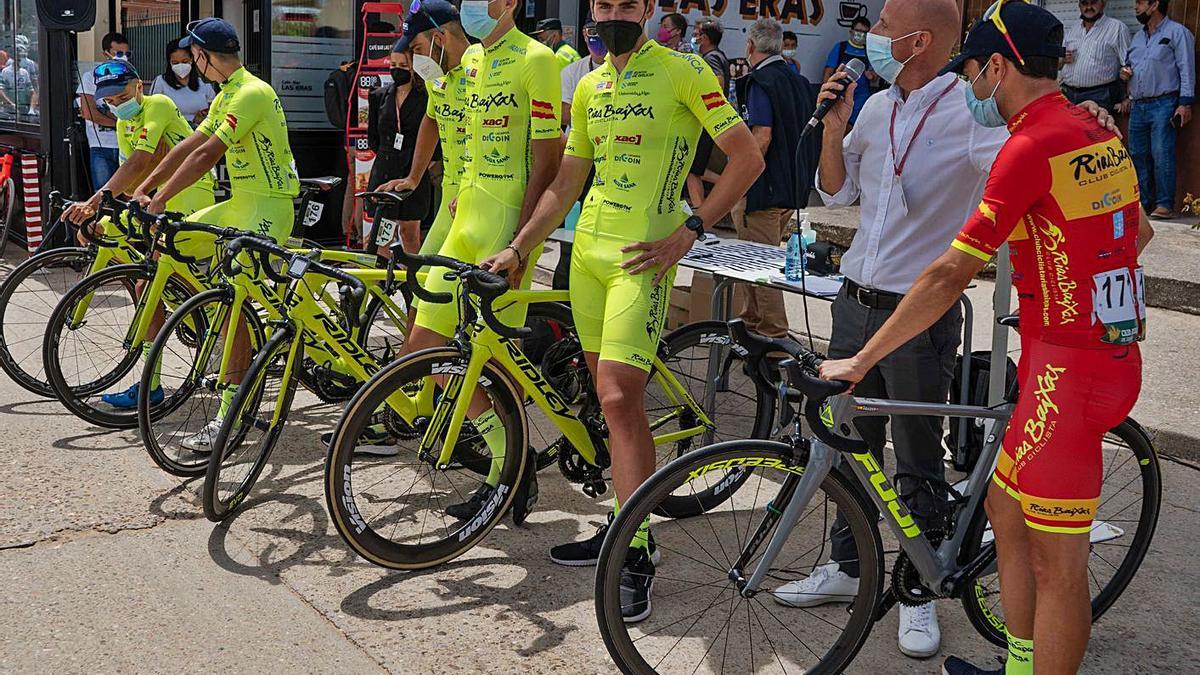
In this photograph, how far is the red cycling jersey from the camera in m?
2.82

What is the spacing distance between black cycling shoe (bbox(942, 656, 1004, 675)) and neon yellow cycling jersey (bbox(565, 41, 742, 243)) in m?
1.67

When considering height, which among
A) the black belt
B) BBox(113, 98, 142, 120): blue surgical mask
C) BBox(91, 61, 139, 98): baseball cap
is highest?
BBox(91, 61, 139, 98): baseball cap

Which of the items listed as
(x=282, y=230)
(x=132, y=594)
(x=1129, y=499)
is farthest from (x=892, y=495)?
(x=282, y=230)

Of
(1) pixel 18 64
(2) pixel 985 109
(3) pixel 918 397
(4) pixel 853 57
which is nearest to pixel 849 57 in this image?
(4) pixel 853 57

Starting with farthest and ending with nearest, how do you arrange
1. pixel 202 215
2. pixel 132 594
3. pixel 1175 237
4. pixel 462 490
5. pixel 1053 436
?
pixel 1175 237, pixel 202 215, pixel 462 490, pixel 132 594, pixel 1053 436

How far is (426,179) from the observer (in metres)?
7.36

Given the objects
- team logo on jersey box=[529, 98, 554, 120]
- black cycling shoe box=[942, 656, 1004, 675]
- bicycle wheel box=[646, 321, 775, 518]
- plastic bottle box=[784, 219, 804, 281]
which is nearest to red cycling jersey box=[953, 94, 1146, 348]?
black cycling shoe box=[942, 656, 1004, 675]

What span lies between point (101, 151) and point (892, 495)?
891 centimetres

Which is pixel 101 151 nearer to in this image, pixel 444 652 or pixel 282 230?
pixel 282 230

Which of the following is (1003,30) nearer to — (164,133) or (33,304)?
(164,133)

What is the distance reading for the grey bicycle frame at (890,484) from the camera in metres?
3.21

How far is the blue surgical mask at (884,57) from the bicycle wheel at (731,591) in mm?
1293

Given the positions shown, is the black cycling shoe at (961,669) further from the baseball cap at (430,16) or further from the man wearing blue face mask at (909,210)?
the baseball cap at (430,16)

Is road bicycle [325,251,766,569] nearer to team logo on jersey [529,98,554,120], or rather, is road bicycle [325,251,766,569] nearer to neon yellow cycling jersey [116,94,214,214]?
team logo on jersey [529,98,554,120]
